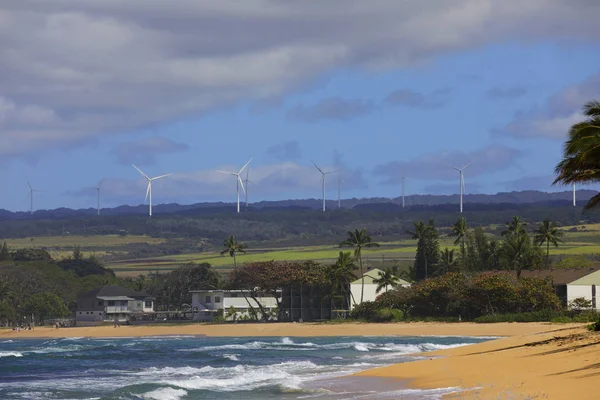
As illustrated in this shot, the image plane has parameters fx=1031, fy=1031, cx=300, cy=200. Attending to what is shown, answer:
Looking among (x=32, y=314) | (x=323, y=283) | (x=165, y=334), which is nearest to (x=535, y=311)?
(x=323, y=283)

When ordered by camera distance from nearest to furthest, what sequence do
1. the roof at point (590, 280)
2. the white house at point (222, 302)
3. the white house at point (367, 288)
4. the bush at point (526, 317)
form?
1. the bush at point (526, 317)
2. the roof at point (590, 280)
3. the white house at point (367, 288)
4. the white house at point (222, 302)

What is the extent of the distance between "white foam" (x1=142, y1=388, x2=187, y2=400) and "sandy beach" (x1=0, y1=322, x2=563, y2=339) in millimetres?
39472

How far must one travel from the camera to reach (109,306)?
133 m

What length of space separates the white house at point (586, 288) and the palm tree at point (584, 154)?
55.4 m

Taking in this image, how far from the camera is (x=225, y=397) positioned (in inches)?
1471

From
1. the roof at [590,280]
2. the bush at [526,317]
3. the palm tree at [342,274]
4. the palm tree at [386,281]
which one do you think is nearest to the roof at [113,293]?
the palm tree at [342,274]

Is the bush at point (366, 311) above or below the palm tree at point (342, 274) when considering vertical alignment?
below

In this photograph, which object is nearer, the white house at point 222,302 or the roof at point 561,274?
the roof at point 561,274

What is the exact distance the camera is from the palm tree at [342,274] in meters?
113

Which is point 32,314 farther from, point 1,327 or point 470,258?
point 470,258

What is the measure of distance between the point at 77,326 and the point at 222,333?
2932 cm

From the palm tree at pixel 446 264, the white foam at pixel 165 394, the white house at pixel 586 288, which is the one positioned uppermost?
the palm tree at pixel 446 264

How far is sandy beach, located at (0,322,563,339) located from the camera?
82062 mm

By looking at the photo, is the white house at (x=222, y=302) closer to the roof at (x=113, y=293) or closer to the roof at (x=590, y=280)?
the roof at (x=113, y=293)
